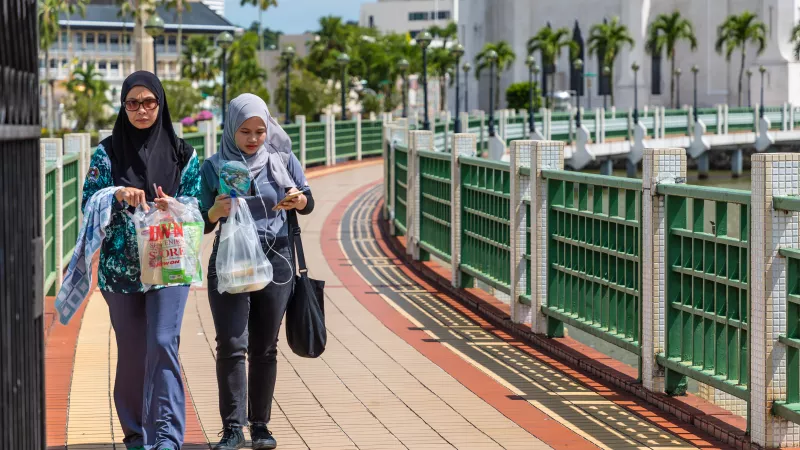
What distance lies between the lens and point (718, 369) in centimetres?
734

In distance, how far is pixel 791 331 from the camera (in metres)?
6.62

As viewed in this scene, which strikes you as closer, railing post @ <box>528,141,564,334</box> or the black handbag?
the black handbag

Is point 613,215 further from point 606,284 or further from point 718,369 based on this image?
point 718,369

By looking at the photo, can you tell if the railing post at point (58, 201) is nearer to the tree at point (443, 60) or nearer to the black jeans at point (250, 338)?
the black jeans at point (250, 338)

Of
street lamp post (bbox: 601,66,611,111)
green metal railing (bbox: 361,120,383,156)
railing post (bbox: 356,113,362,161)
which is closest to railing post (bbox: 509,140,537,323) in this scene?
railing post (bbox: 356,113,362,161)

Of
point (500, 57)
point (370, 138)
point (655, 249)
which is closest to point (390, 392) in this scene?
point (655, 249)

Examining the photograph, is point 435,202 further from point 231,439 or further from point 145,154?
point 145,154

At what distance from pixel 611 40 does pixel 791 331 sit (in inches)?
3815

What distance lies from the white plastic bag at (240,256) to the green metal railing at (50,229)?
5.63 metres

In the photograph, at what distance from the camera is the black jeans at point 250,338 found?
21.9 ft

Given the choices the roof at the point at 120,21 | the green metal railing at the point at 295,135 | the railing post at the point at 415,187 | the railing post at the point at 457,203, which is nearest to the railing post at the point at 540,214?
the railing post at the point at 457,203

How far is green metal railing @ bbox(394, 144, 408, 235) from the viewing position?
58.1ft

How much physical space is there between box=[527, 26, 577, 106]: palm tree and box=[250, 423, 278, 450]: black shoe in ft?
317

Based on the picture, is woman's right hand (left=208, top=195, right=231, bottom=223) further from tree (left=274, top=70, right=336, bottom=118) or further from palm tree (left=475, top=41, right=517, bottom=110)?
palm tree (left=475, top=41, right=517, bottom=110)
